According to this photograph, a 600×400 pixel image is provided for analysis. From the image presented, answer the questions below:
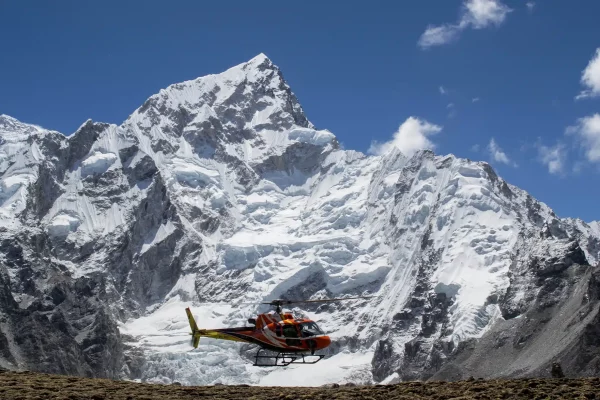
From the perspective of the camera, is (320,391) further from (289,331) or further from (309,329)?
(309,329)

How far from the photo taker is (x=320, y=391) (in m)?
44.2

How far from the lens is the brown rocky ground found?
39.4m

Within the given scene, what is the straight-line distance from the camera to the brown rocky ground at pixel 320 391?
3938 cm

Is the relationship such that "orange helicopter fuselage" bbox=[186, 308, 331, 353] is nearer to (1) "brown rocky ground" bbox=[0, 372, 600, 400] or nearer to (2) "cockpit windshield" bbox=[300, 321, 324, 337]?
(2) "cockpit windshield" bbox=[300, 321, 324, 337]

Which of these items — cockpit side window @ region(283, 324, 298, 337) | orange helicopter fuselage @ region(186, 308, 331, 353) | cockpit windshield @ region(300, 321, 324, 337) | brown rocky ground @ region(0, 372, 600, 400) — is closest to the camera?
brown rocky ground @ region(0, 372, 600, 400)

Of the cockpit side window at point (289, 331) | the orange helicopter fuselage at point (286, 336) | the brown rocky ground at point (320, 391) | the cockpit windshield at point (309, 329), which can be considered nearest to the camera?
the brown rocky ground at point (320, 391)

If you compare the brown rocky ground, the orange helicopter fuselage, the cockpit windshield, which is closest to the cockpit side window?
the orange helicopter fuselage

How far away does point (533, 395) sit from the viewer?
3875cm

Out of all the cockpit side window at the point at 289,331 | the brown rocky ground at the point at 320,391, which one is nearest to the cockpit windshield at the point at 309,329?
the cockpit side window at the point at 289,331

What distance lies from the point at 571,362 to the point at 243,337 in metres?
144

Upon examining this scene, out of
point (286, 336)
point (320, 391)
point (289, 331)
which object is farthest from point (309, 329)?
point (320, 391)

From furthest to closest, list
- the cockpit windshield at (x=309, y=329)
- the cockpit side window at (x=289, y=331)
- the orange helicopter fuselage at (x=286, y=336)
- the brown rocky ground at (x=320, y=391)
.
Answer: the cockpit windshield at (x=309, y=329), the cockpit side window at (x=289, y=331), the orange helicopter fuselage at (x=286, y=336), the brown rocky ground at (x=320, y=391)

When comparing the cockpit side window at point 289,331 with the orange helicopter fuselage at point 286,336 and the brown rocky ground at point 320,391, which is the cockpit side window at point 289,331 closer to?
the orange helicopter fuselage at point 286,336

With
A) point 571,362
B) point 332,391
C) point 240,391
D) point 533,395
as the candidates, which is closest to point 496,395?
point 533,395
